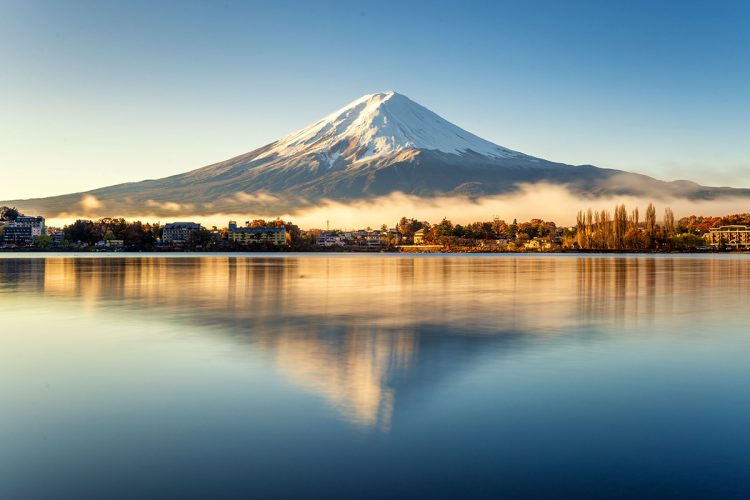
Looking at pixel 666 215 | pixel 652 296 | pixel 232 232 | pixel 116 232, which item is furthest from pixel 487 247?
pixel 652 296

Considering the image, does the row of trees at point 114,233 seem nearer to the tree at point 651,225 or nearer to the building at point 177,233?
the building at point 177,233

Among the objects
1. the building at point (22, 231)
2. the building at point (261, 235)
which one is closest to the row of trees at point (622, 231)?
the building at point (261, 235)

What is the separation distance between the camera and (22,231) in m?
187

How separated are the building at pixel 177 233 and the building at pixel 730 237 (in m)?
147

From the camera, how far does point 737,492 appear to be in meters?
5.00

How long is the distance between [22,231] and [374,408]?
20677 cm

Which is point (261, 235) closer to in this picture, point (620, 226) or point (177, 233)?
point (177, 233)

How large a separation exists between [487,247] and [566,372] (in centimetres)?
18296

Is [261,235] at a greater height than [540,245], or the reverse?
[261,235]

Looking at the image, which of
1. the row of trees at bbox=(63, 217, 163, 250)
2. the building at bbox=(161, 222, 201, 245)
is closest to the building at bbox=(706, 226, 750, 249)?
the building at bbox=(161, 222, 201, 245)

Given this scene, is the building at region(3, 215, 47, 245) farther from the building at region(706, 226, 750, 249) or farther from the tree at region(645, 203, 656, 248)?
the building at region(706, 226, 750, 249)

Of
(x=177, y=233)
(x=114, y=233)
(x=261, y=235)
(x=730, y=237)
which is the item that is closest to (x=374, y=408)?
(x=261, y=235)

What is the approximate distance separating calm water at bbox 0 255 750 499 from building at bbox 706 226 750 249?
608 feet

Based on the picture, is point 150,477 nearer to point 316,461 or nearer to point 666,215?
point 316,461
